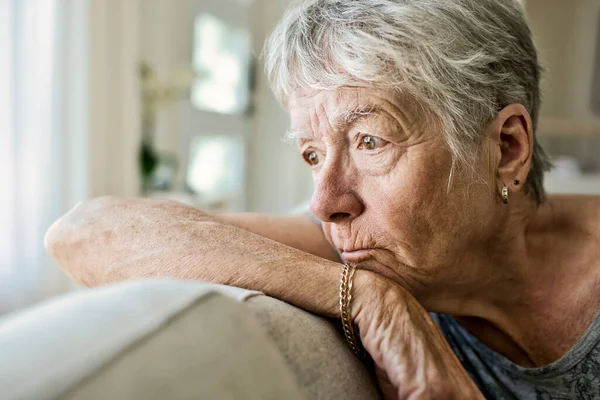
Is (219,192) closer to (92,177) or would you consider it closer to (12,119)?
(92,177)

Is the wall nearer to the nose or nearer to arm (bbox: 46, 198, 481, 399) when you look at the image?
the nose

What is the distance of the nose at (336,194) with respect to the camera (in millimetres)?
942

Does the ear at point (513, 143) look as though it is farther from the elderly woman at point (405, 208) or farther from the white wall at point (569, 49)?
the white wall at point (569, 49)

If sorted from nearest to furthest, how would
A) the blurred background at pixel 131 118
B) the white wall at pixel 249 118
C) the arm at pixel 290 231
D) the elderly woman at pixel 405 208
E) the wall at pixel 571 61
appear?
the elderly woman at pixel 405 208 < the arm at pixel 290 231 < the blurred background at pixel 131 118 < the white wall at pixel 249 118 < the wall at pixel 571 61

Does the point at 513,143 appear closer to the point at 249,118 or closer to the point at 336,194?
the point at 336,194

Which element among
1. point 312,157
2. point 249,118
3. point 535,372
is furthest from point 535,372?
point 249,118

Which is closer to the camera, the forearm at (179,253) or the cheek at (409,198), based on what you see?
the forearm at (179,253)

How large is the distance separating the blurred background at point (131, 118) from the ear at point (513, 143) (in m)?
0.40

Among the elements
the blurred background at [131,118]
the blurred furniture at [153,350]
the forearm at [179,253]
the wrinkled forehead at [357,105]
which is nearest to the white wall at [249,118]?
the blurred background at [131,118]

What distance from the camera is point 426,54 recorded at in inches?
36.0

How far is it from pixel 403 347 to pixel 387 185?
0.30 metres

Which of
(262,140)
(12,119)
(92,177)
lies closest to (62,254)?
(12,119)

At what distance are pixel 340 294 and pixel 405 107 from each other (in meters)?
0.33

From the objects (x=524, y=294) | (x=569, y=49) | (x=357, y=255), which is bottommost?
(x=524, y=294)
